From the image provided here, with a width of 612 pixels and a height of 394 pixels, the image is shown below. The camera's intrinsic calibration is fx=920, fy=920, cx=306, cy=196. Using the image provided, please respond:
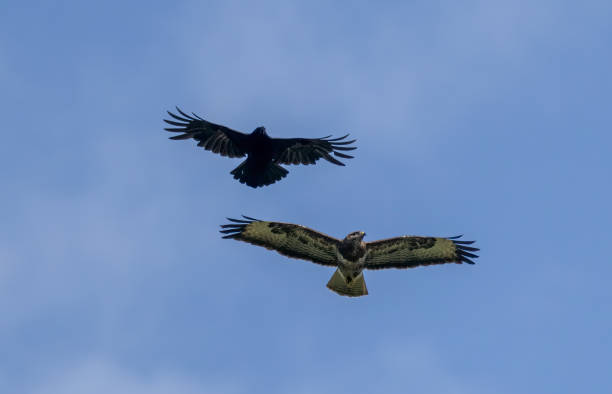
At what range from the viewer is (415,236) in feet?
56.6

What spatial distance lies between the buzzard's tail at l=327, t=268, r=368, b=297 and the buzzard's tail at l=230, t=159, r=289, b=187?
380 centimetres

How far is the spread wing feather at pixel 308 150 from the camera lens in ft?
68.9

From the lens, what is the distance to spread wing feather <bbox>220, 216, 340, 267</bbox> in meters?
17.4

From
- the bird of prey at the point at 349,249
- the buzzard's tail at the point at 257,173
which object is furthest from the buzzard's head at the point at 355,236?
the buzzard's tail at the point at 257,173

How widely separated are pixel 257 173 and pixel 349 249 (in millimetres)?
4026

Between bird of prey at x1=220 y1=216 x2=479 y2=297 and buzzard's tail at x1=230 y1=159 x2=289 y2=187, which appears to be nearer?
bird of prey at x1=220 y1=216 x2=479 y2=297

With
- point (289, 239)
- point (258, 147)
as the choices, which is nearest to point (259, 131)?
point (258, 147)

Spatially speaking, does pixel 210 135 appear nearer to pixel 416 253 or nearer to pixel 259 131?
pixel 259 131

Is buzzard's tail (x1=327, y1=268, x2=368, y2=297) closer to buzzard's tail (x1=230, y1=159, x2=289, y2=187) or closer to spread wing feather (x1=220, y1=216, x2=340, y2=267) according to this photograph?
spread wing feather (x1=220, y1=216, x2=340, y2=267)

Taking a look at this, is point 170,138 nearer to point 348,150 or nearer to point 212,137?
point 212,137

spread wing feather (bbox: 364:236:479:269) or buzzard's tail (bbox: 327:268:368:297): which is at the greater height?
spread wing feather (bbox: 364:236:479:269)

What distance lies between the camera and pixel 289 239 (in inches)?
695

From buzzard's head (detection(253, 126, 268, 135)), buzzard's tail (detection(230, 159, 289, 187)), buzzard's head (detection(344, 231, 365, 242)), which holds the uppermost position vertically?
buzzard's head (detection(253, 126, 268, 135))

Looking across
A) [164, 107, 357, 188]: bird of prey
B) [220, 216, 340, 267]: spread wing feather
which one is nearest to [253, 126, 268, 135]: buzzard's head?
[164, 107, 357, 188]: bird of prey
